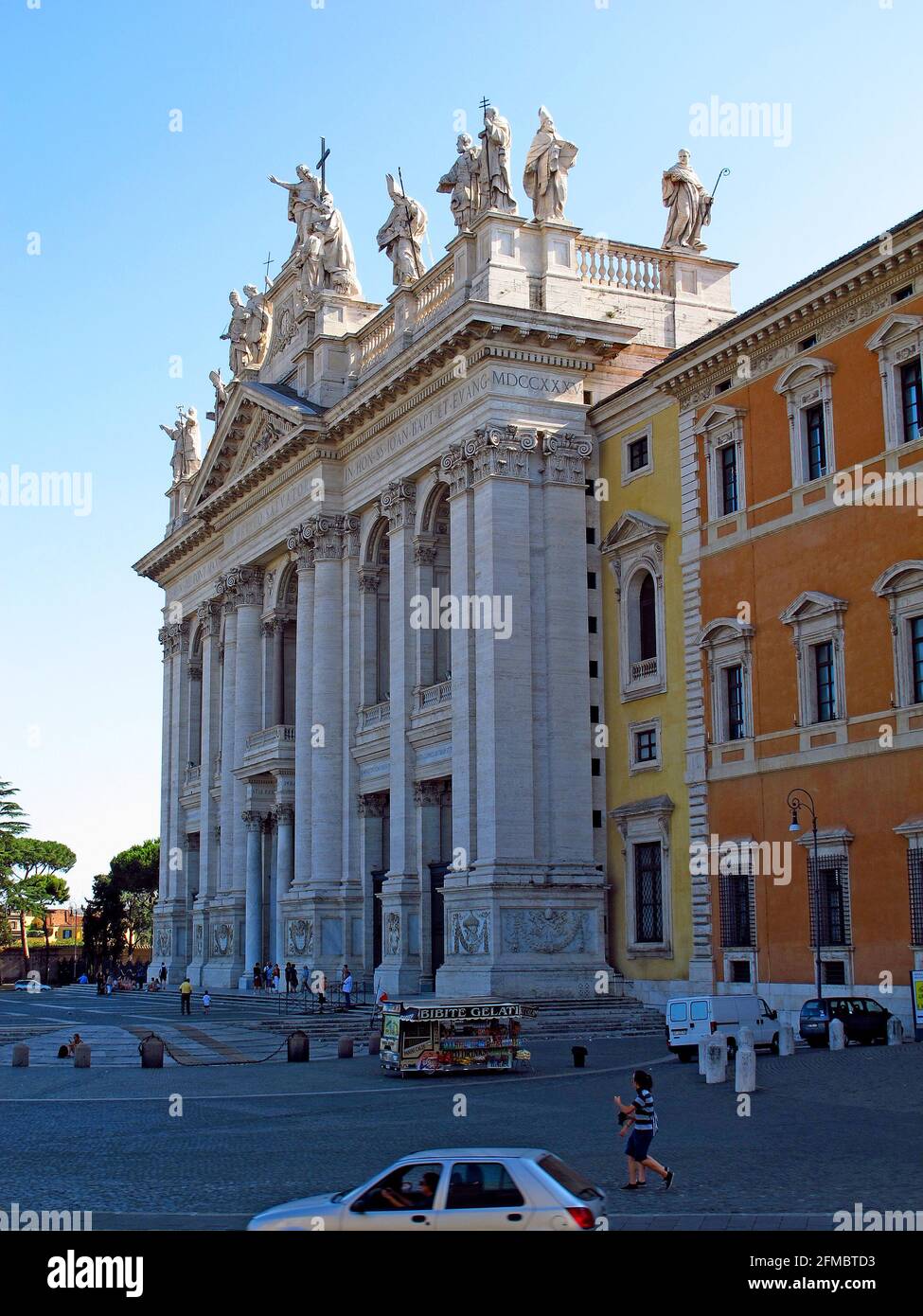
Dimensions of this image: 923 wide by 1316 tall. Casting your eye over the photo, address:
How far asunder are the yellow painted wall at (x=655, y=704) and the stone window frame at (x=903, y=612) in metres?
7.87

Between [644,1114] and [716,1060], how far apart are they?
10360 mm

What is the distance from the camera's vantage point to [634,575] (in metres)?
42.0

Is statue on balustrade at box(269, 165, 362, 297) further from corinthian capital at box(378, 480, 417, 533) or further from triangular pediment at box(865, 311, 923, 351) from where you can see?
triangular pediment at box(865, 311, 923, 351)

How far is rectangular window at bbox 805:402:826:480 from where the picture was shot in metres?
35.0

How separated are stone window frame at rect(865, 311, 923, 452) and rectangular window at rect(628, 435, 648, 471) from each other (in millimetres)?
9447

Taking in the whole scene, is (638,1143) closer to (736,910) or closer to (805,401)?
(736,910)

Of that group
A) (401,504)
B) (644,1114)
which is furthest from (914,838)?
(401,504)

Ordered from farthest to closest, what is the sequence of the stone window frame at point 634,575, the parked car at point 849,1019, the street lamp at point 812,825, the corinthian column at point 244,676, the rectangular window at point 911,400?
the corinthian column at point 244,676
the stone window frame at point 634,575
the street lamp at point 812,825
the rectangular window at point 911,400
the parked car at point 849,1019

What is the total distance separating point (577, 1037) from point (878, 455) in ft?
48.6

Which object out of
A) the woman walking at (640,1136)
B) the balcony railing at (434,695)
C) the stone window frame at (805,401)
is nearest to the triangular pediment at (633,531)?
the stone window frame at (805,401)

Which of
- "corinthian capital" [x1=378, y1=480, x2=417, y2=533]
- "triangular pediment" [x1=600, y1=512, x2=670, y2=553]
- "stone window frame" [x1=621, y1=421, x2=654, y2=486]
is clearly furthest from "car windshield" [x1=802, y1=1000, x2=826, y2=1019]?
"corinthian capital" [x1=378, y1=480, x2=417, y2=533]

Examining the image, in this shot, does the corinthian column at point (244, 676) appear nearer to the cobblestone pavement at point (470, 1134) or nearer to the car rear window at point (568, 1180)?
the cobblestone pavement at point (470, 1134)

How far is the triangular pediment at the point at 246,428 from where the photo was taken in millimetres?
53084
